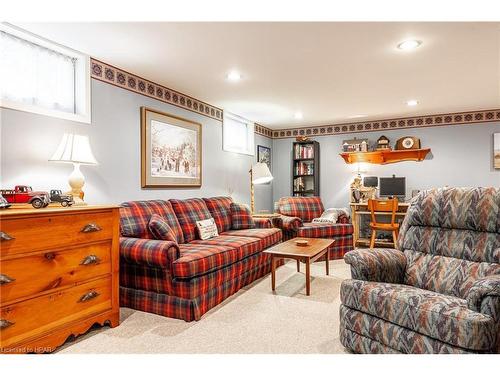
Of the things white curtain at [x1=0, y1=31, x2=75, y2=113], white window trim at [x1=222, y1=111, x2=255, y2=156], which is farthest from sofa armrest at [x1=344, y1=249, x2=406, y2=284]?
white window trim at [x1=222, y1=111, x2=255, y2=156]

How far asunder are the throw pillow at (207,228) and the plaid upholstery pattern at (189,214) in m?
0.07

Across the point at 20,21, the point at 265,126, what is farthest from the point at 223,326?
the point at 265,126

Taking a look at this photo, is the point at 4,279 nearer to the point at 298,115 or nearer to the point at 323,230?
the point at 323,230

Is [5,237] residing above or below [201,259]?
above

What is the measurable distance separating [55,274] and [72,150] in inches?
39.1

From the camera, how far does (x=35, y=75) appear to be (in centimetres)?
268

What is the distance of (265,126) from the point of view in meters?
6.44

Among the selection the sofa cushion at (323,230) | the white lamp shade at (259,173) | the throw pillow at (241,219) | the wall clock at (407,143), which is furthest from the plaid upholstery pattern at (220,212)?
the wall clock at (407,143)

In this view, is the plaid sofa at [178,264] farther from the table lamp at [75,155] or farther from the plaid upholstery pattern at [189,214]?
the table lamp at [75,155]

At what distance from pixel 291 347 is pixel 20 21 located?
2.99 meters

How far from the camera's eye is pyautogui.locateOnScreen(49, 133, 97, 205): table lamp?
99.7 inches

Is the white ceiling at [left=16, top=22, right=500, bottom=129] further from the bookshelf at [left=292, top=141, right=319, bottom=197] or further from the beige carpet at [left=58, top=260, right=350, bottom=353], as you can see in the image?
the beige carpet at [left=58, top=260, right=350, bottom=353]

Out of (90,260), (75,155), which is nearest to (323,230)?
(90,260)

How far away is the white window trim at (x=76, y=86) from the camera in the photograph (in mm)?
2521
